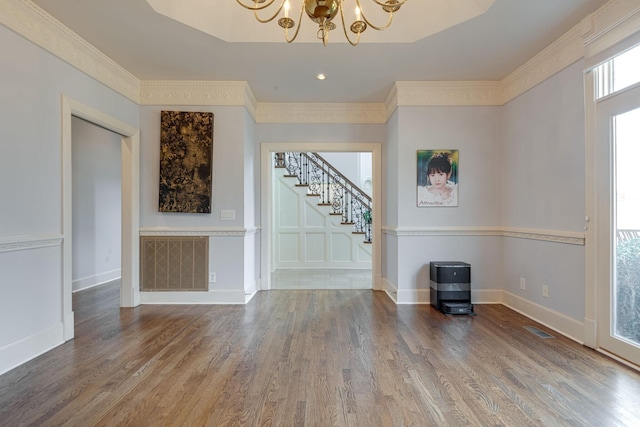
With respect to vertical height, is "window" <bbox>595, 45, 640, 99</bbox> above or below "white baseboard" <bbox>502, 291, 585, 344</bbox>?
above

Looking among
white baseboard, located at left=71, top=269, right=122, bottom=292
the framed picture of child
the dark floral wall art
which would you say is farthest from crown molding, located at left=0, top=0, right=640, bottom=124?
white baseboard, located at left=71, top=269, right=122, bottom=292

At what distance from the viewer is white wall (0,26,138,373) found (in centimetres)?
251

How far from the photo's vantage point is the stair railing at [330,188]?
776cm

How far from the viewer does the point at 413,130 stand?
436 cm

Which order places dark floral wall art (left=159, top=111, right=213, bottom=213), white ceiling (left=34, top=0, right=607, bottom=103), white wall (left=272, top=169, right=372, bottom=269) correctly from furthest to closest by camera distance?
white wall (left=272, top=169, right=372, bottom=269), dark floral wall art (left=159, top=111, right=213, bottom=213), white ceiling (left=34, top=0, right=607, bottom=103)

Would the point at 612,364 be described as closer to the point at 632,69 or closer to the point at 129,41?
the point at 632,69

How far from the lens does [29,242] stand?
2.68m

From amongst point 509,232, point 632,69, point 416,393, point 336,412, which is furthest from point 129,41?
point 509,232

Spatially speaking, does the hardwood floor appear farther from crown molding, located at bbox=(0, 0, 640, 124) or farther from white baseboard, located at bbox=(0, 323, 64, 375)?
crown molding, located at bbox=(0, 0, 640, 124)

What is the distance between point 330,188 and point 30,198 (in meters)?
6.17

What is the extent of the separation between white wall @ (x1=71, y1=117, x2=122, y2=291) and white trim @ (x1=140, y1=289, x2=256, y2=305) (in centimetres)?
182

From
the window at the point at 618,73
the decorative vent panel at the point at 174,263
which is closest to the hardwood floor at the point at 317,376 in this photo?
the decorative vent panel at the point at 174,263

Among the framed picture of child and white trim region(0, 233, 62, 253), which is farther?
the framed picture of child

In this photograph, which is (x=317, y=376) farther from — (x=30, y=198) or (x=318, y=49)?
(x=318, y=49)
